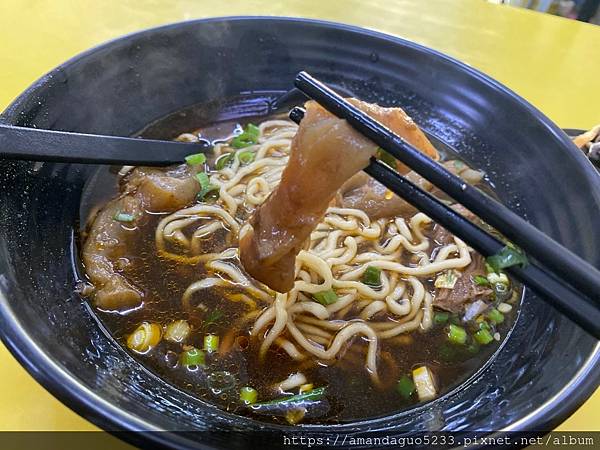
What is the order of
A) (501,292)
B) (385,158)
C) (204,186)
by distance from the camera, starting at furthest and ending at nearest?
1. (204,186)
2. (501,292)
3. (385,158)

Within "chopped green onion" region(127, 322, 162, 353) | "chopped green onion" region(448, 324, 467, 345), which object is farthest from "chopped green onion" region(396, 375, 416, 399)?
"chopped green onion" region(127, 322, 162, 353)

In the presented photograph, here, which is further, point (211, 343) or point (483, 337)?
point (483, 337)

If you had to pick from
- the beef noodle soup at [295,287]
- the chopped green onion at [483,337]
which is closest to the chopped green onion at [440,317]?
the beef noodle soup at [295,287]

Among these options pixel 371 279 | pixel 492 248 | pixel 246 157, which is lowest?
pixel 371 279

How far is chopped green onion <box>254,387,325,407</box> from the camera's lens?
1.61 m

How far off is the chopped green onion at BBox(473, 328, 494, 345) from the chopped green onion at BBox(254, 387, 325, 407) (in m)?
0.59

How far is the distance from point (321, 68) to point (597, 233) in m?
1.52

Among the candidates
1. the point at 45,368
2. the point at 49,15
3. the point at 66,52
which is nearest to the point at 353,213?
the point at 45,368

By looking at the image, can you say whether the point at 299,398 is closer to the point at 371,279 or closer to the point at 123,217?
the point at 371,279

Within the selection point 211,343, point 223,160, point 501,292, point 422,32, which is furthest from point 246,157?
point 422,32

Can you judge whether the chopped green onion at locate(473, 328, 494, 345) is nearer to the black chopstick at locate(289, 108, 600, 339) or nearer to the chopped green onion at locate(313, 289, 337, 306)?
the chopped green onion at locate(313, 289, 337, 306)

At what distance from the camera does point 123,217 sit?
2.07 meters

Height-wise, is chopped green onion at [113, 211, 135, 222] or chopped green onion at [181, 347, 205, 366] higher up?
chopped green onion at [113, 211, 135, 222]

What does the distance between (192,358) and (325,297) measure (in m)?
0.52
